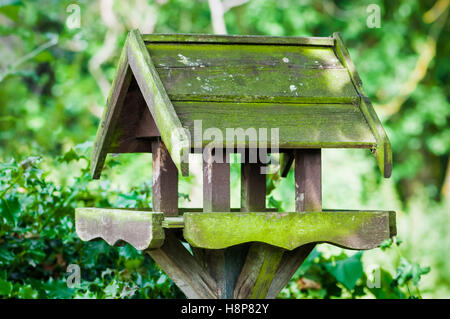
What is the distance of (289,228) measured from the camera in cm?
187

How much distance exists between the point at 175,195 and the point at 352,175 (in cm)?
569

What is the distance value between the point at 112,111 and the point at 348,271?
136cm

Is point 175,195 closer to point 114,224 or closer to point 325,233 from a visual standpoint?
point 114,224

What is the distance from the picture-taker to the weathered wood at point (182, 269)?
2.02 m

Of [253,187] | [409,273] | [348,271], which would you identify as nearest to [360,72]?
[348,271]

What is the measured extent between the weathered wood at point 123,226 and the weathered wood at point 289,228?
0.10 m

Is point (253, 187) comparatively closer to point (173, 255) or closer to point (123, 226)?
point (173, 255)

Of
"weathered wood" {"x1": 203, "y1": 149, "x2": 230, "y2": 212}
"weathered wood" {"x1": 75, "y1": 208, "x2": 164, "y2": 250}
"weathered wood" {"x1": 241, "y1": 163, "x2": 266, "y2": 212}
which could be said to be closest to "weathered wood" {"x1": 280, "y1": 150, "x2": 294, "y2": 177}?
"weathered wood" {"x1": 241, "y1": 163, "x2": 266, "y2": 212}

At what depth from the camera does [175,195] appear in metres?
2.12

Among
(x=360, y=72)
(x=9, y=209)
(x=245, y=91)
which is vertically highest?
(x=360, y=72)

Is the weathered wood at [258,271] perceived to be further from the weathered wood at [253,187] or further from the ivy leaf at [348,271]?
the ivy leaf at [348,271]

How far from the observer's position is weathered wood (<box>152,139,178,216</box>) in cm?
210

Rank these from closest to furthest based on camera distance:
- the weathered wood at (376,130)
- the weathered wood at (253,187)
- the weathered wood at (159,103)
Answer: the weathered wood at (159,103) < the weathered wood at (376,130) < the weathered wood at (253,187)

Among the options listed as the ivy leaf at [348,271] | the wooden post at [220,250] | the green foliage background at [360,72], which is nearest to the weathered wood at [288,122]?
the wooden post at [220,250]
